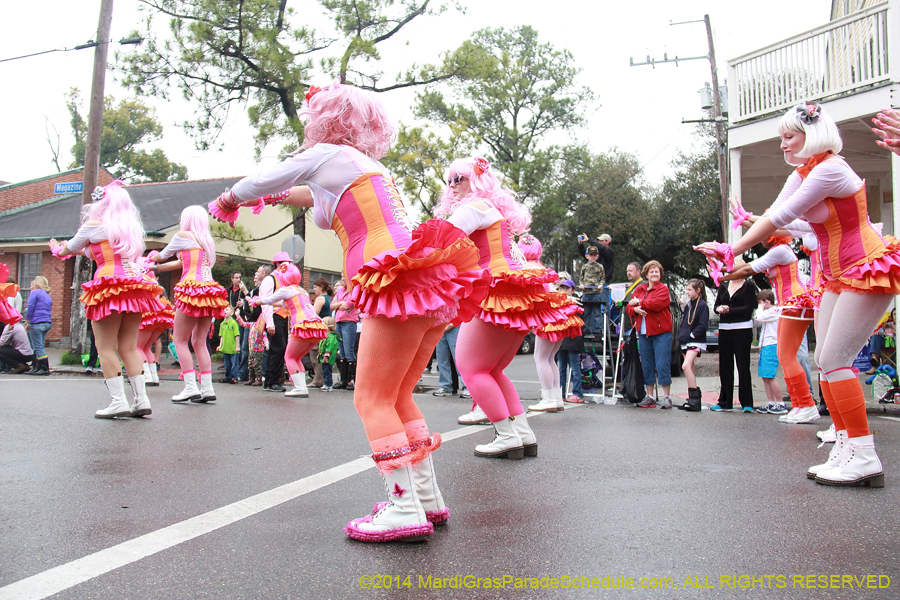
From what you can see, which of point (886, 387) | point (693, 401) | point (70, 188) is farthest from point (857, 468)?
point (70, 188)

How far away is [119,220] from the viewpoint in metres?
6.16

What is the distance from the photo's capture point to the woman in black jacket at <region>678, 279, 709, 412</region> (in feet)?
25.7

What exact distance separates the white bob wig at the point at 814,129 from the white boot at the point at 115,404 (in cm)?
563

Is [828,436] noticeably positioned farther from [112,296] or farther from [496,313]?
[112,296]

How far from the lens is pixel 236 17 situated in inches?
691

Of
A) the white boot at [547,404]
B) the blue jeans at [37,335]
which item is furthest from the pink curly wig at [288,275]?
the blue jeans at [37,335]

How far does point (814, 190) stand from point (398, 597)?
3.02 meters

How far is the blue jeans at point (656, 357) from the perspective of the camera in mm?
7988

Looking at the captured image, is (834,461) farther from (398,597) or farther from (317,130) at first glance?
(317,130)

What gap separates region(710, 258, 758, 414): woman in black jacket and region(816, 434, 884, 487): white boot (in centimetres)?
398

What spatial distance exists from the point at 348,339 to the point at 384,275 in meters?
7.77

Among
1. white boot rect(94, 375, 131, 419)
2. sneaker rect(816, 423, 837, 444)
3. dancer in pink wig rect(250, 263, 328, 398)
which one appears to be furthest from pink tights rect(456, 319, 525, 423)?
Result: dancer in pink wig rect(250, 263, 328, 398)

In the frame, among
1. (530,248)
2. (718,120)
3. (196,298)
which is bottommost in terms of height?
(196,298)

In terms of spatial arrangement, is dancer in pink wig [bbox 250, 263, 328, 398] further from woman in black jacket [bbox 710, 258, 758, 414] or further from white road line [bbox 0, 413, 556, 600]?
white road line [bbox 0, 413, 556, 600]
